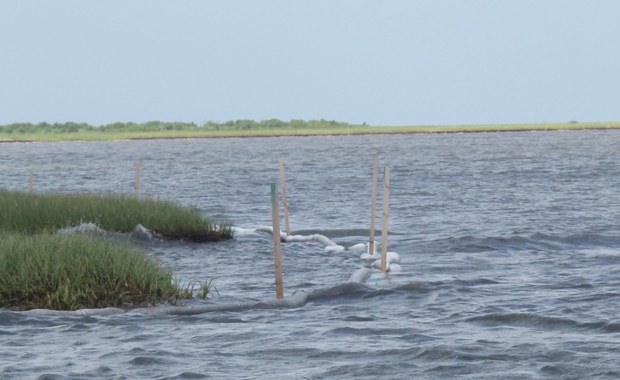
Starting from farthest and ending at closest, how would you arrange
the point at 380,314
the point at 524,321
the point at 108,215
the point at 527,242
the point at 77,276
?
the point at 527,242
the point at 108,215
the point at 380,314
the point at 524,321
the point at 77,276

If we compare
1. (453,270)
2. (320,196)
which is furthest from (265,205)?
(453,270)

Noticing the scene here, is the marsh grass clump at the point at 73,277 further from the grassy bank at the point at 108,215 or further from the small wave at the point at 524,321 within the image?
the grassy bank at the point at 108,215

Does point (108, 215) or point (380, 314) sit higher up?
point (108, 215)

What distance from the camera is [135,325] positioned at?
19641 millimetres

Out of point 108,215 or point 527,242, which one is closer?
point 108,215

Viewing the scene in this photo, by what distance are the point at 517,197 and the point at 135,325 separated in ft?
124

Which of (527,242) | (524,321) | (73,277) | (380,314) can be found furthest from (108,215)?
(524,321)

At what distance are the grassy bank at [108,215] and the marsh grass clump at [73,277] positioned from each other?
10.3 meters

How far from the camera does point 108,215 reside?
107 feet

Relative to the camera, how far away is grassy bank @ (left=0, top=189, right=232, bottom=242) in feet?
103

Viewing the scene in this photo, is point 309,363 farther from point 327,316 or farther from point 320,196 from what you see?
point 320,196

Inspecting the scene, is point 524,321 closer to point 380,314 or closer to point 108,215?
point 380,314

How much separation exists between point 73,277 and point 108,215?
40.7 feet

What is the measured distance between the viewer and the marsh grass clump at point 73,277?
20250 millimetres
